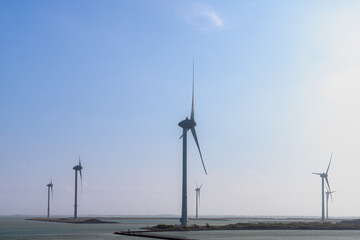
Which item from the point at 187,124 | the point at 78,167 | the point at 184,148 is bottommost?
the point at 78,167

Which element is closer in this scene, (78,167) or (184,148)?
(184,148)

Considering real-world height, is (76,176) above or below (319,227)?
above

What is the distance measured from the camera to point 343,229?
121 metres

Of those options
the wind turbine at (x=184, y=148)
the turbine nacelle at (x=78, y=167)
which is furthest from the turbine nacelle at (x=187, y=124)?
the turbine nacelle at (x=78, y=167)

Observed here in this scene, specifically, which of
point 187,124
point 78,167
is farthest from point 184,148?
point 78,167

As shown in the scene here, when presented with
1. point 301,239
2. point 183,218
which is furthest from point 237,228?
point 301,239

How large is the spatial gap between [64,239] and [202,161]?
34.4 metres

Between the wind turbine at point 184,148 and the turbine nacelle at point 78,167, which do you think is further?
the turbine nacelle at point 78,167

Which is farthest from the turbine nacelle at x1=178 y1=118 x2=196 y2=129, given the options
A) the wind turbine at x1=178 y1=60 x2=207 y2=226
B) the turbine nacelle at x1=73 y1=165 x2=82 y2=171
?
the turbine nacelle at x1=73 y1=165 x2=82 y2=171

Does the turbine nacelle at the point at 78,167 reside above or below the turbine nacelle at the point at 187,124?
below

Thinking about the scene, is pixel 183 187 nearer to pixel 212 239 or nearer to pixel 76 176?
pixel 212 239

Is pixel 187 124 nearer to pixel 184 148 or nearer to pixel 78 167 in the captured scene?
pixel 184 148

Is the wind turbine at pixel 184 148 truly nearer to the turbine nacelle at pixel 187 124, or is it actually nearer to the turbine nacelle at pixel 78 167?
the turbine nacelle at pixel 187 124

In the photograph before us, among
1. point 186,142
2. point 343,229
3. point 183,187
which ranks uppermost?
point 186,142
